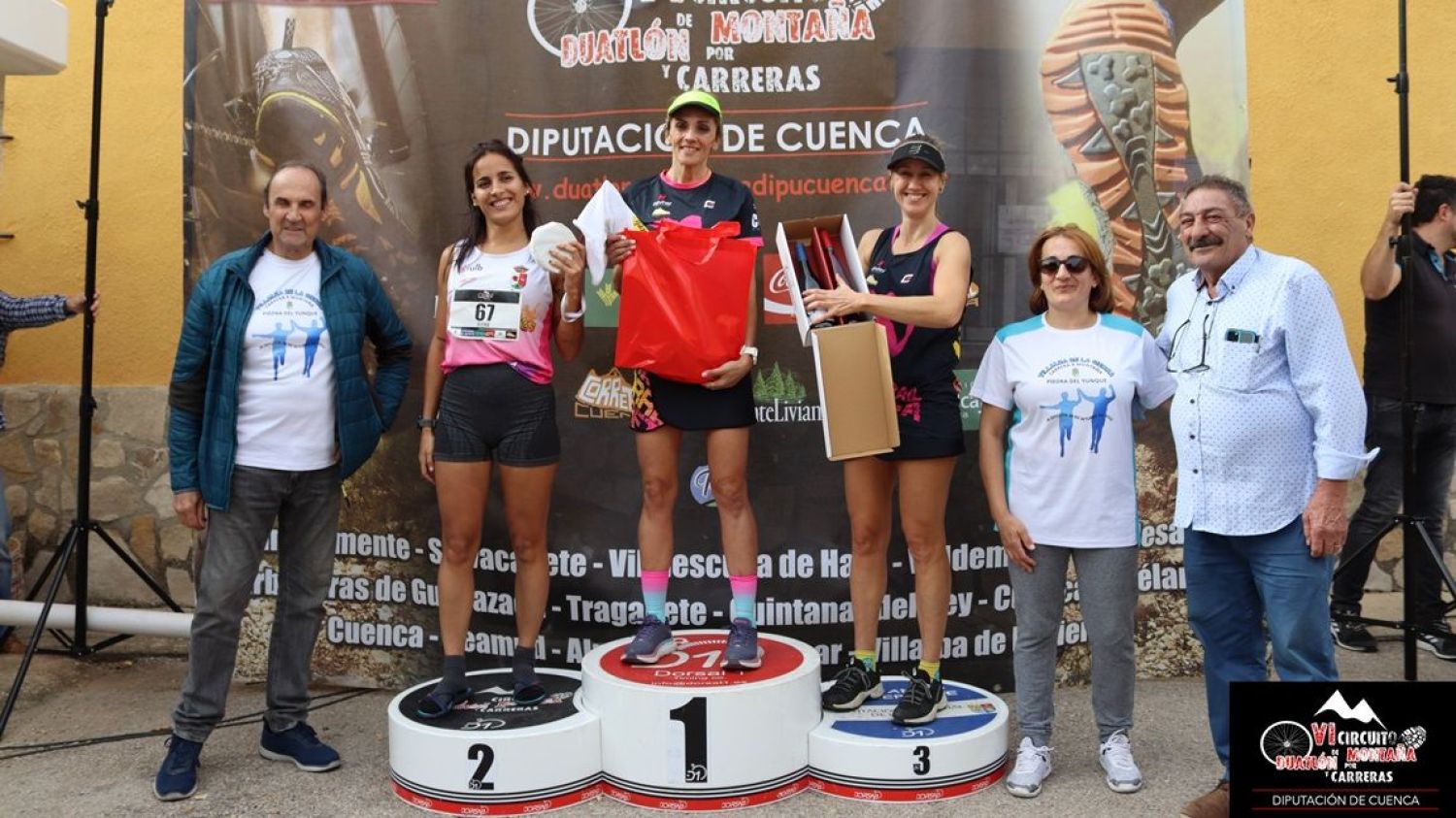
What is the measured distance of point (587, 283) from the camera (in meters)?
4.45

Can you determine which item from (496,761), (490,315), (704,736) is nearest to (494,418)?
(490,315)

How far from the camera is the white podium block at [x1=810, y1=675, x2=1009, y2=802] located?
134 inches

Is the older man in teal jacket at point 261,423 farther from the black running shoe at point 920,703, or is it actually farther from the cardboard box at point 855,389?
the black running shoe at point 920,703

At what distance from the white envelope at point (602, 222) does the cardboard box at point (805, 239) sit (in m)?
0.44

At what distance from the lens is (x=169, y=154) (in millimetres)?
5441

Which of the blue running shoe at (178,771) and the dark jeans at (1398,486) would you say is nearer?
the blue running shoe at (178,771)

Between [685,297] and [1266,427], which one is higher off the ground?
[685,297]

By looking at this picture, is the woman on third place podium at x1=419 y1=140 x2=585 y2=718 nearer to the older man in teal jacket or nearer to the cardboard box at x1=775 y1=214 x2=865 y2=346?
the older man in teal jacket

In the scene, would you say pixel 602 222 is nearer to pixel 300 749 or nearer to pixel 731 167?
pixel 731 167

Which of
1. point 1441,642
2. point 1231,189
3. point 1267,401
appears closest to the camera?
point 1267,401

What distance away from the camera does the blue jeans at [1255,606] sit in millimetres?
2986

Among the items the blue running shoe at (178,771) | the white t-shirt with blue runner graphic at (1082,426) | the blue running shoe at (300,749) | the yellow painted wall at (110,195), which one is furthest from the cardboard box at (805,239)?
the yellow painted wall at (110,195)

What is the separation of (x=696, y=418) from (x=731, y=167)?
3.88 feet

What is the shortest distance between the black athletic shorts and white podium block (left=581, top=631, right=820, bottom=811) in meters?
0.75
